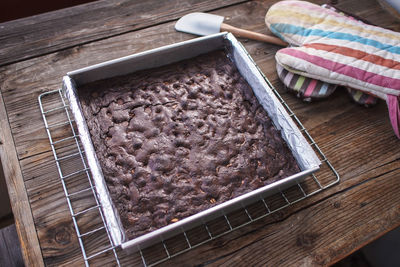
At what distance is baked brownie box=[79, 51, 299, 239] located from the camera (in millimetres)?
1098

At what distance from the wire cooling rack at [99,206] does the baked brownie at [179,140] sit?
0.23 feet

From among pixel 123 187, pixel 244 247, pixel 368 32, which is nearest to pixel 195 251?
pixel 244 247

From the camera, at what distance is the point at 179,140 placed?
1.22 metres

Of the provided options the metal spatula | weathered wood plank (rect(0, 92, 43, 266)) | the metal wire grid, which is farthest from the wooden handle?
weathered wood plank (rect(0, 92, 43, 266))

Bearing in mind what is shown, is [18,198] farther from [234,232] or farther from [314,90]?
[314,90]

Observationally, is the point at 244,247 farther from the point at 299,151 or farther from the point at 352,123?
the point at 352,123

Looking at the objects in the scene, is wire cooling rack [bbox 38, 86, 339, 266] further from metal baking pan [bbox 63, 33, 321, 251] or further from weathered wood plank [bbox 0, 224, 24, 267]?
weathered wood plank [bbox 0, 224, 24, 267]

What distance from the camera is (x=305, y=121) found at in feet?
4.42

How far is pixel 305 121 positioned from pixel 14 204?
113 cm

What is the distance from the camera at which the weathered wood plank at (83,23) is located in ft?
4.81

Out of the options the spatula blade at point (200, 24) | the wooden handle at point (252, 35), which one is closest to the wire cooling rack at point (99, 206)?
the wooden handle at point (252, 35)

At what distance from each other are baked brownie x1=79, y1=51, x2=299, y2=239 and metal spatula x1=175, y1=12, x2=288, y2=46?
0.19m

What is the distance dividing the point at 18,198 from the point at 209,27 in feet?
3.52

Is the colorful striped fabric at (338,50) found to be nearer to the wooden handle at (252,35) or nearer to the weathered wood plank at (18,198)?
the wooden handle at (252,35)
